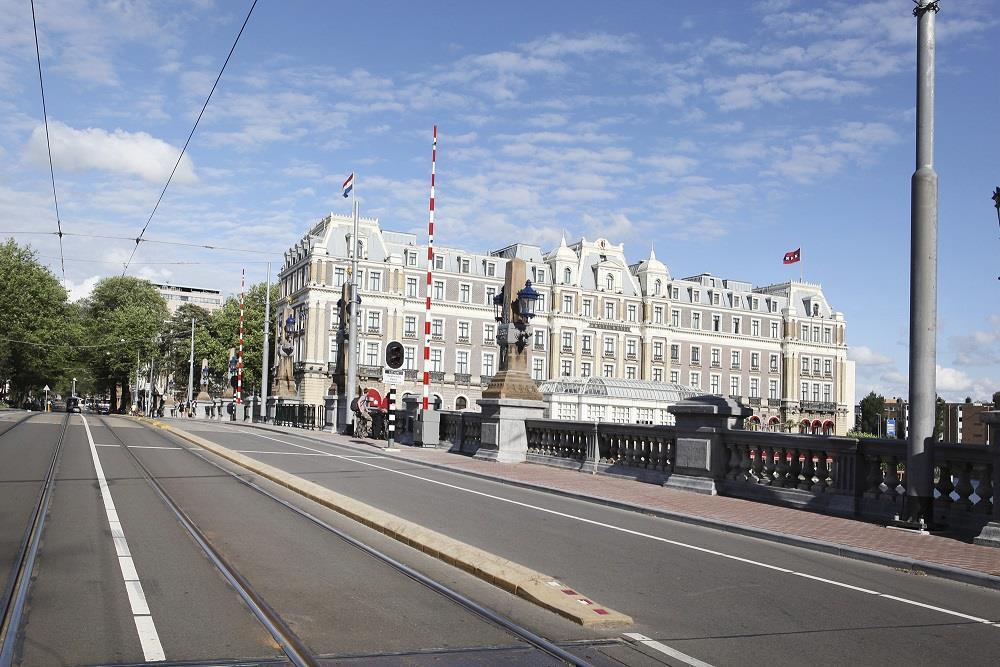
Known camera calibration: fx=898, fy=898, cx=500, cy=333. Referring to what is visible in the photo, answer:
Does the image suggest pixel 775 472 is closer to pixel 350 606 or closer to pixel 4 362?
pixel 350 606

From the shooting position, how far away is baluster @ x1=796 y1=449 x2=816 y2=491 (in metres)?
14.7

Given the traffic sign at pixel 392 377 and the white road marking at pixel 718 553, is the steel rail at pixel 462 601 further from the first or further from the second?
the traffic sign at pixel 392 377

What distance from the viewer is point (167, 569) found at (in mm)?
8008

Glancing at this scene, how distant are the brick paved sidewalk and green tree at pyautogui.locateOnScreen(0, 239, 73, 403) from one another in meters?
64.4

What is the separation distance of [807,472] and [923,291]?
3.73m

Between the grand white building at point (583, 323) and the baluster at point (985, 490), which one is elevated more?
the grand white building at point (583, 323)

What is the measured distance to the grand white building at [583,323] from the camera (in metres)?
80.6

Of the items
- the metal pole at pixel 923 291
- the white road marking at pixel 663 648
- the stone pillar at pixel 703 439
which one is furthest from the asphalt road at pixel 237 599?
the stone pillar at pixel 703 439

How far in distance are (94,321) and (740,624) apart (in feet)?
344

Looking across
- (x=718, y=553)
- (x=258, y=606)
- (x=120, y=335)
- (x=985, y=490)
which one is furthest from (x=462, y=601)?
(x=120, y=335)

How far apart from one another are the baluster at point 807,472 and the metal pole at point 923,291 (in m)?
2.37

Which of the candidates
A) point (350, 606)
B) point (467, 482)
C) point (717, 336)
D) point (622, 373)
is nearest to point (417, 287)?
point (622, 373)

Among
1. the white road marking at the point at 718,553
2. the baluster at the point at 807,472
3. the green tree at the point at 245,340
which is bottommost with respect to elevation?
the white road marking at the point at 718,553

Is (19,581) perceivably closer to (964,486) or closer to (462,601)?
(462,601)
